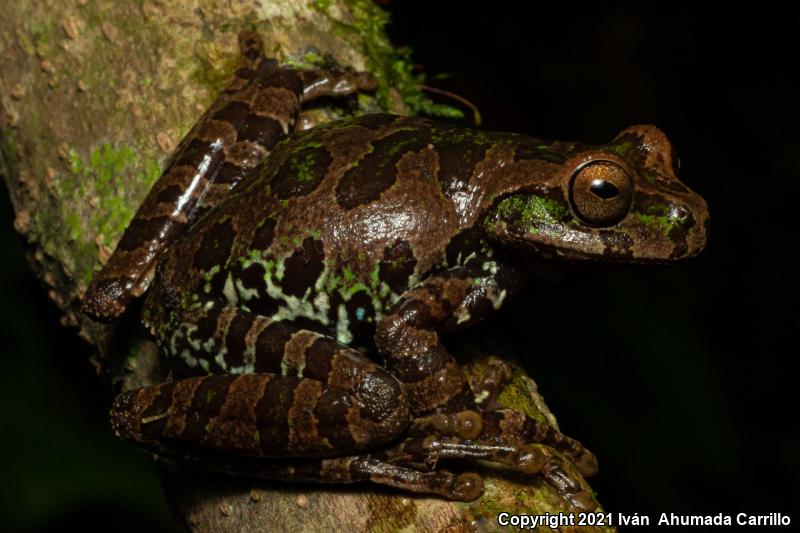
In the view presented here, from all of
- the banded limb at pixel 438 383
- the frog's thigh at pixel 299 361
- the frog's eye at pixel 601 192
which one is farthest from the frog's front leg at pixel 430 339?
the frog's eye at pixel 601 192

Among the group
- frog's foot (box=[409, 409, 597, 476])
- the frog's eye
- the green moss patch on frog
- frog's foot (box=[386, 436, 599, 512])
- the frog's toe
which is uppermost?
the frog's eye

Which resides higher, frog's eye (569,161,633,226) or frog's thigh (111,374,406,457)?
frog's eye (569,161,633,226)

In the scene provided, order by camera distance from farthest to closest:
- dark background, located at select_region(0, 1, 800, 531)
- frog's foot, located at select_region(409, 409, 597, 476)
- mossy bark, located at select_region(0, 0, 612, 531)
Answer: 1. dark background, located at select_region(0, 1, 800, 531)
2. mossy bark, located at select_region(0, 0, 612, 531)
3. frog's foot, located at select_region(409, 409, 597, 476)

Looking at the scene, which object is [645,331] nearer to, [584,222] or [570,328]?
[570,328]

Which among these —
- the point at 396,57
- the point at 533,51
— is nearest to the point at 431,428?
the point at 396,57

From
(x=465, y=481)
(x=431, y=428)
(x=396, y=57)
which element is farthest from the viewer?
(x=396, y=57)

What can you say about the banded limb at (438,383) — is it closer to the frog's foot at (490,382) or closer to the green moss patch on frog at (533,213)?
the frog's foot at (490,382)

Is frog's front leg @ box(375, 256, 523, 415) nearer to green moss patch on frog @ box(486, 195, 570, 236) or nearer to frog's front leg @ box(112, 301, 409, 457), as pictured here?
frog's front leg @ box(112, 301, 409, 457)

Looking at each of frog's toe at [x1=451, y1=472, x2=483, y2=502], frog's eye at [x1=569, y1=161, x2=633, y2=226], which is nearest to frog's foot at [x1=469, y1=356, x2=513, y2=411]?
frog's toe at [x1=451, y1=472, x2=483, y2=502]
